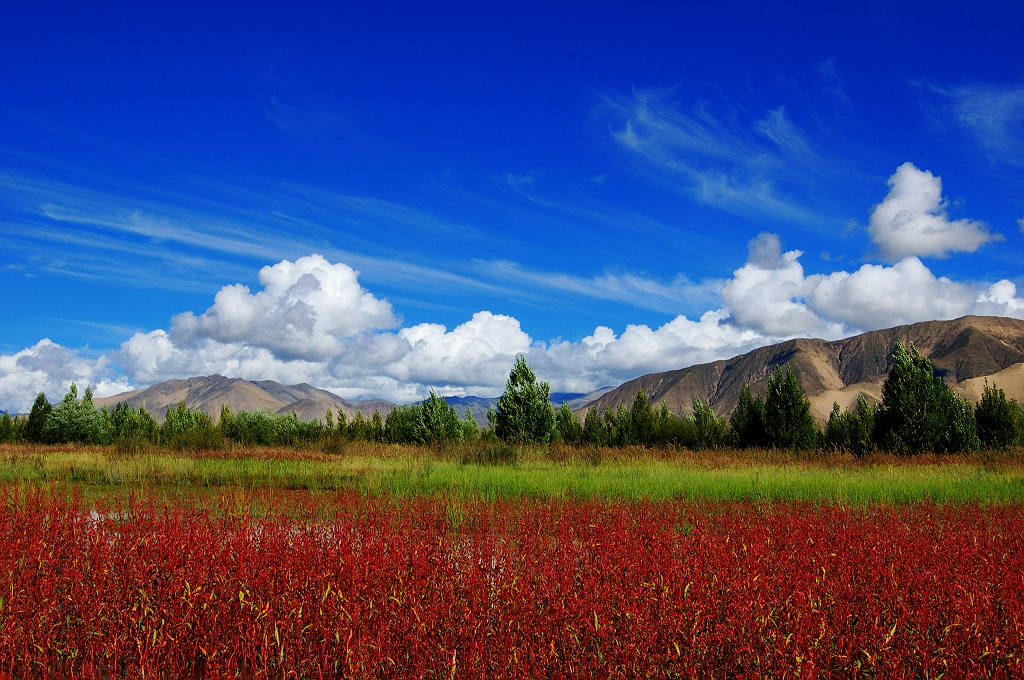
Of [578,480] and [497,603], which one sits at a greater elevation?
[497,603]

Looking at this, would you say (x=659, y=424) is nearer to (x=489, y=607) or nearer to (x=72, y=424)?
(x=72, y=424)

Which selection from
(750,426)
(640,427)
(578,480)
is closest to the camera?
(578,480)

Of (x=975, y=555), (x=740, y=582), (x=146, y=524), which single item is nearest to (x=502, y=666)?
(x=740, y=582)

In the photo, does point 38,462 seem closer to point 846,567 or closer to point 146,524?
point 146,524

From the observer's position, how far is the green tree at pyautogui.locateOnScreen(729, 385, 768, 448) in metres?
33.1

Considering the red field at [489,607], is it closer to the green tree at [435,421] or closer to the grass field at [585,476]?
the grass field at [585,476]

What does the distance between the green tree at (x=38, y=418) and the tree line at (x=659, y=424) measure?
0.23 feet

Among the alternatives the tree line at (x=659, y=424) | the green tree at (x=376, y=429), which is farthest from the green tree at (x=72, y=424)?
the green tree at (x=376, y=429)

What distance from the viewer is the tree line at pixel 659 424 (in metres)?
26.6

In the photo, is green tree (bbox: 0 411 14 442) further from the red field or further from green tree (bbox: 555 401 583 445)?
the red field

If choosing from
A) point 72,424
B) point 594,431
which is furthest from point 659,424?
point 72,424

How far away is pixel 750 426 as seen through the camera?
3431cm

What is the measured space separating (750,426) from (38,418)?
46.8 meters

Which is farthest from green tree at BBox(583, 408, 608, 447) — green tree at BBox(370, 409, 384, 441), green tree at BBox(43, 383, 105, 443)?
green tree at BBox(43, 383, 105, 443)
